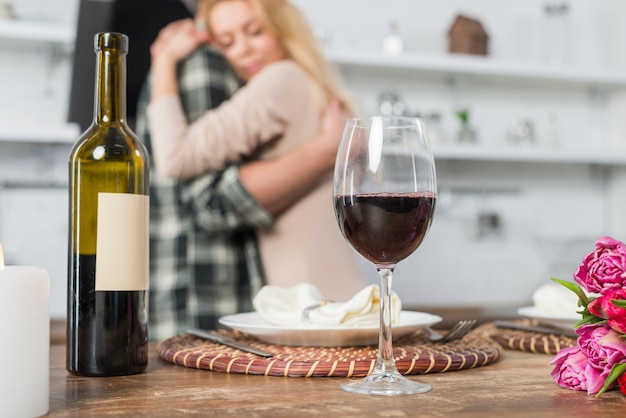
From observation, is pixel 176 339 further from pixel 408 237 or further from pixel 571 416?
pixel 571 416

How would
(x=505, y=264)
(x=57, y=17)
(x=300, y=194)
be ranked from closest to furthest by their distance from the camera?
(x=300, y=194)
(x=57, y=17)
(x=505, y=264)

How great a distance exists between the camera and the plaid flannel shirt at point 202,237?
2176 mm

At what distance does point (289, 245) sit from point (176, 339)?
139cm

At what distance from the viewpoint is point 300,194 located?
229cm

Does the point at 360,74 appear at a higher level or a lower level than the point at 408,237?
higher

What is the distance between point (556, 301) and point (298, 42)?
170 centimetres

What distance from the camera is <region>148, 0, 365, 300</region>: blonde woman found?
218 centimetres

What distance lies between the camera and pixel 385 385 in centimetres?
66

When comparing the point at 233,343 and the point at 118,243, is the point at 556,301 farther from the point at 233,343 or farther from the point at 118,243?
the point at 118,243

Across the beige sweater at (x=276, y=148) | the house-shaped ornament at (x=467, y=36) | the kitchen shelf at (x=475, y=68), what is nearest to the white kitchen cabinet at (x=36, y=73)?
the beige sweater at (x=276, y=148)

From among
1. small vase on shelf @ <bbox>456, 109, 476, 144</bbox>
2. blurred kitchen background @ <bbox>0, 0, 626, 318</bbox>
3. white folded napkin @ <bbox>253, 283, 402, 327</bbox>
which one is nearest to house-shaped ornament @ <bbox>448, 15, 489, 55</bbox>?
blurred kitchen background @ <bbox>0, 0, 626, 318</bbox>

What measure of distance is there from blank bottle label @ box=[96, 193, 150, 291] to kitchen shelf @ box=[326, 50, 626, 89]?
2.33 metres

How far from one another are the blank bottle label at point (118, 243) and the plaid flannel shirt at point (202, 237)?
1.38 metres

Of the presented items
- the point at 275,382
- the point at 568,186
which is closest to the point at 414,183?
the point at 275,382
